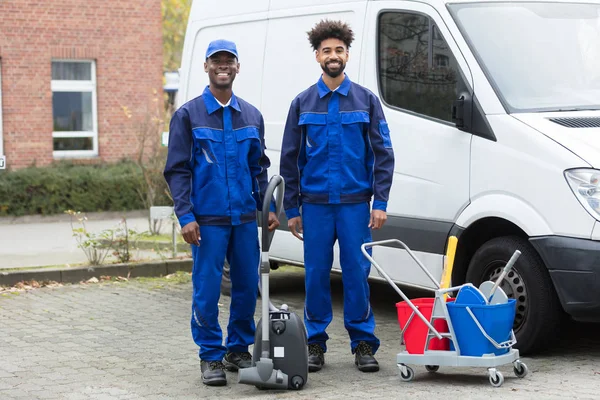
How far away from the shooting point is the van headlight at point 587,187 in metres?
6.62

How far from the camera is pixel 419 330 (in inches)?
253

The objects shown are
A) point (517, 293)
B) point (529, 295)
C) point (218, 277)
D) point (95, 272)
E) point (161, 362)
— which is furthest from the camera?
point (95, 272)

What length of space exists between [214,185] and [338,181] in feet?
2.52

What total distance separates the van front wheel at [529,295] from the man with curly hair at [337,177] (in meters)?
0.92

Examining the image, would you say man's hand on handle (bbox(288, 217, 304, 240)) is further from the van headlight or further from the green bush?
the green bush

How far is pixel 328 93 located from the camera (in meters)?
6.76

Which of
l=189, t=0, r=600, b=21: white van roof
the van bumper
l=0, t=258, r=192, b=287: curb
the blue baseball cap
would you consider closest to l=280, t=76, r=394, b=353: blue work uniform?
the blue baseball cap

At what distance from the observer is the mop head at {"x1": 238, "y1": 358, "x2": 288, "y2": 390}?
617 centimetres

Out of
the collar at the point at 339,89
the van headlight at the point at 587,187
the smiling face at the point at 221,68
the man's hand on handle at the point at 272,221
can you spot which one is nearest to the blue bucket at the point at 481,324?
the van headlight at the point at 587,187

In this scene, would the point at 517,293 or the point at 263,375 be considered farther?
the point at 517,293

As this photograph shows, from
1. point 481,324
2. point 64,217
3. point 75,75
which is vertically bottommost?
point 64,217

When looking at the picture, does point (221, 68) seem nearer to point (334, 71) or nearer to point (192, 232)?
point (334, 71)

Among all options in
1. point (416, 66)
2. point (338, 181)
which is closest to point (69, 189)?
point (416, 66)

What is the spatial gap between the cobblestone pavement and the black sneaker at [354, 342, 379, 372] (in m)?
0.05
